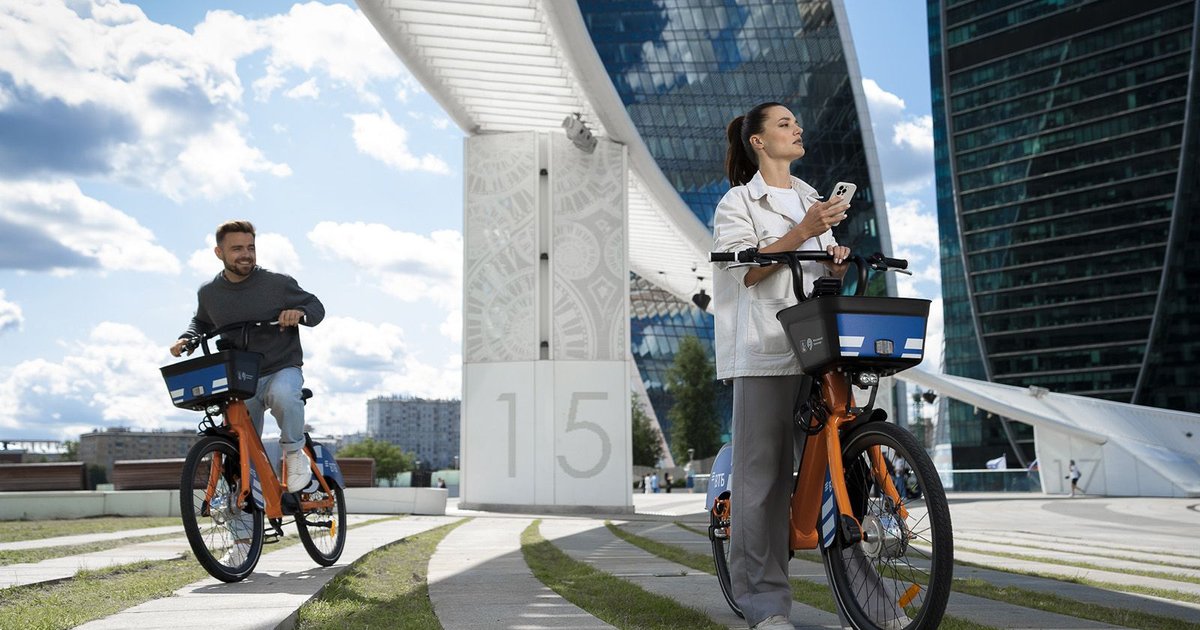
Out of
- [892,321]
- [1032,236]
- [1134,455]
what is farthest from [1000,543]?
[1032,236]

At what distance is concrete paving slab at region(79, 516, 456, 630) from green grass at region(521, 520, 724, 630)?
93 centimetres

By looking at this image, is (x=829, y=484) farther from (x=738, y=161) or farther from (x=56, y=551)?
(x=56, y=551)

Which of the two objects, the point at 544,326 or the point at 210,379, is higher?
the point at 544,326

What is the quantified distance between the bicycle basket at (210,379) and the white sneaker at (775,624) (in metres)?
2.63

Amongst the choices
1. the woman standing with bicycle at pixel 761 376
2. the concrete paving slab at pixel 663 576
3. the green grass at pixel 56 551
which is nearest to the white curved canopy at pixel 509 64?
the concrete paving slab at pixel 663 576

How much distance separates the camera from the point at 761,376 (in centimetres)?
314

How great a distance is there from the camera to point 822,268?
3158mm

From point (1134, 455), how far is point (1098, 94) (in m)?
63.5

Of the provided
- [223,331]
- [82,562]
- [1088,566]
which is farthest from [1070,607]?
[82,562]

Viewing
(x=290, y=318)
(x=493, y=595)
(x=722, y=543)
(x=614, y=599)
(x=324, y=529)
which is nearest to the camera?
(x=722, y=543)

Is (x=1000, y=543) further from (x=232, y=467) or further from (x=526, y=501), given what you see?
(x=526, y=501)

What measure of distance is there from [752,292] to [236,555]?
2736 mm

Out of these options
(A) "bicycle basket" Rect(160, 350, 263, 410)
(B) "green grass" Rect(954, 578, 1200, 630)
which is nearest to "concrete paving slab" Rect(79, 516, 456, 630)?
(A) "bicycle basket" Rect(160, 350, 263, 410)

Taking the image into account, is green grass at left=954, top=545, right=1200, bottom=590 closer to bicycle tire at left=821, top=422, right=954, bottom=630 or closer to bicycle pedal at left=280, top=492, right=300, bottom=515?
bicycle tire at left=821, top=422, right=954, bottom=630
